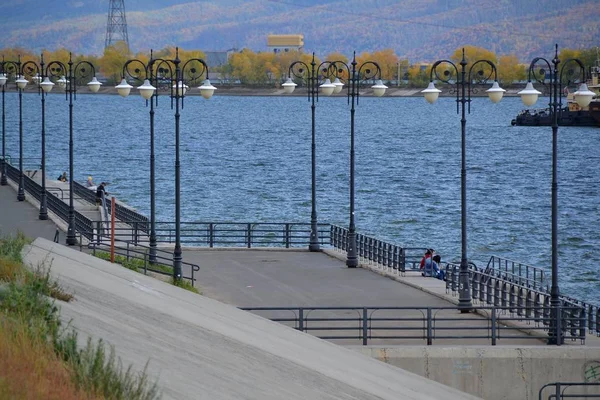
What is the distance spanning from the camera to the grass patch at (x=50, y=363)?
1204 cm

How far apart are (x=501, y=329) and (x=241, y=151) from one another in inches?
4034

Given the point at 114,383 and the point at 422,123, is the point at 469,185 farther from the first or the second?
the point at 422,123

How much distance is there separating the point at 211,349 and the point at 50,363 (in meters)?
5.19

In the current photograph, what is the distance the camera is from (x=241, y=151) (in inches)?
4993

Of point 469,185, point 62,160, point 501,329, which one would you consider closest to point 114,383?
point 501,329

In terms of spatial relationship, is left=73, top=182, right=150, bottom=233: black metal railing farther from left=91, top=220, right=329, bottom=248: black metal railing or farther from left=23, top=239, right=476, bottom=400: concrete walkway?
left=23, top=239, right=476, bottom=400: concrete walkway

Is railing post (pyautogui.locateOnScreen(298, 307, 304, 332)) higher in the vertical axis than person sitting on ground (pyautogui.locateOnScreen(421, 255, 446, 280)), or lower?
higher

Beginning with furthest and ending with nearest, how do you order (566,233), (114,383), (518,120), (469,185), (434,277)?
(518,120)
(469,185)
(566,233)
(434,277)
(114,383)

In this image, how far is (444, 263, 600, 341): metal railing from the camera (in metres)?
24.2

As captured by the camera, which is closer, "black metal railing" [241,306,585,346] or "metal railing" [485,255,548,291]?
"black metal railing" [241,306,585,346]

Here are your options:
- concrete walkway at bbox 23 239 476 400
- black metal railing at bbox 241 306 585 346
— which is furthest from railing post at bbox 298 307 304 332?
concrete walkway at bbox 23 239 476 400

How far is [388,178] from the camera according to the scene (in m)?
95.8

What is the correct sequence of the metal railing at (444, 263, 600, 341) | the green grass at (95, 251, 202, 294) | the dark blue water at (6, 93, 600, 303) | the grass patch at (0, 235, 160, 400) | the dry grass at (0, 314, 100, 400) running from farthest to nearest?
1. the dark blue water at (6, 93, 600, 303)
2. the green grass at (95, 251, 202, 294)
3. the metal railing at (444, 263, 600, 341)
4. the grass patch at (0, 235, 160, 400)
5. the dry grass at (0, 314, 100, 400)

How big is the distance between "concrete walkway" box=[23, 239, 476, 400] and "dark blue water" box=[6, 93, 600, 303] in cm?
2336
